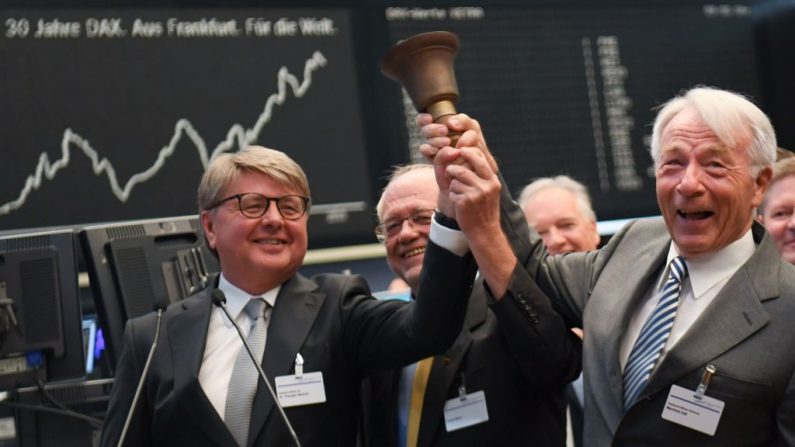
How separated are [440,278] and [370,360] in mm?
304

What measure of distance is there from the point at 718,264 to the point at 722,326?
177 mm

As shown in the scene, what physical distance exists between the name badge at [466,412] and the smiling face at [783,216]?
1.17 metres

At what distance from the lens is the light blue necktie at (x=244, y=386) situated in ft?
7.68

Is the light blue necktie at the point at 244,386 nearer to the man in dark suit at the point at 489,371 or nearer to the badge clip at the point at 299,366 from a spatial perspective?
the badge clip at the point at 299,366

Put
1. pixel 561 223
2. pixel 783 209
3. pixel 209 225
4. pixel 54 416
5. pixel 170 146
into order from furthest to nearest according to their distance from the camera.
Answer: pixel 170 146 → pixel 561 223 → pixel 783 209 → pixel 54 416 → pixel 209 225

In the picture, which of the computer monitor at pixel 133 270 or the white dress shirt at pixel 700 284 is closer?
the white dress shirt at pixel 700 284

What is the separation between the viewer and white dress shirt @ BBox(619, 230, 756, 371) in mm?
2189

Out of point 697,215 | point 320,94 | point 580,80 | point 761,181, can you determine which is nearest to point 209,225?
point 697,215

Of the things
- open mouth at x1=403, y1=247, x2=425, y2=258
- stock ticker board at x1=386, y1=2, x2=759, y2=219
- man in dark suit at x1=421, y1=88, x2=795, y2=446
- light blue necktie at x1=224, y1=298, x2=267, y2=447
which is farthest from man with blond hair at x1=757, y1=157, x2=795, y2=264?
stock ticker board at x1=386, y1=2, x2=759, y2=219

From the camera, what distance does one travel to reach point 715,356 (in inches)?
82.0

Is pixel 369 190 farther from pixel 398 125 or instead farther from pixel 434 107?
pixel 434 107

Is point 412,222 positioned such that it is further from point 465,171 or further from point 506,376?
point 465,171

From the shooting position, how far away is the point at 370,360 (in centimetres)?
245

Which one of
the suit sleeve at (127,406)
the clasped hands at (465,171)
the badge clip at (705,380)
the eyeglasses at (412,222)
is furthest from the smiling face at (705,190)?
the suit sleeve at (127,406)
